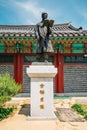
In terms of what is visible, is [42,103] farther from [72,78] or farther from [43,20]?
[72,78]

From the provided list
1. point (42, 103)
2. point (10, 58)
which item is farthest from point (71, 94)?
point (42, 103)

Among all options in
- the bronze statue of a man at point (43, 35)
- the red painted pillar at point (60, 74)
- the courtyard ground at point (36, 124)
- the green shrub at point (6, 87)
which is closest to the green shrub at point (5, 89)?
the green shrub at point (6, 87)

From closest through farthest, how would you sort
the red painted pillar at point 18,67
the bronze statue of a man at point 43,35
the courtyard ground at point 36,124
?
the courtyard ground at point 36,124 < the bronze statue of a man at point 43,35 < the red painted pillar at point 18,67

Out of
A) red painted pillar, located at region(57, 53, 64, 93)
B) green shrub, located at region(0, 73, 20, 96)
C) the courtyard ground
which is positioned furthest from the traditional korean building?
the courtyard ground

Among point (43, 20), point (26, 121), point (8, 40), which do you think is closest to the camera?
point (26, 121)

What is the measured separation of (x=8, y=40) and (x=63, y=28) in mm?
7686

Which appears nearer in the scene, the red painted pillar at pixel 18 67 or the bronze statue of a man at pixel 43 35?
the bronze statue of a man at pixel 43 35

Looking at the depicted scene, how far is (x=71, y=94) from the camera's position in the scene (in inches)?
529

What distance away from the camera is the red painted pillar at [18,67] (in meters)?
13.8

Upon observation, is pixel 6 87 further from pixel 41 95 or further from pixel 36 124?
pixel 36 124

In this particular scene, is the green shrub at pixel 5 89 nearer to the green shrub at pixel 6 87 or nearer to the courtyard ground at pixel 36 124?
the green shrub at pixel 6 87

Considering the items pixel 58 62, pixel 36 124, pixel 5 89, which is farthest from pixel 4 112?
pixel 58 62

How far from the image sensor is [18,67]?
13.8 m

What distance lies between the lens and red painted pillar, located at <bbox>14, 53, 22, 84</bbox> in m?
13.8
